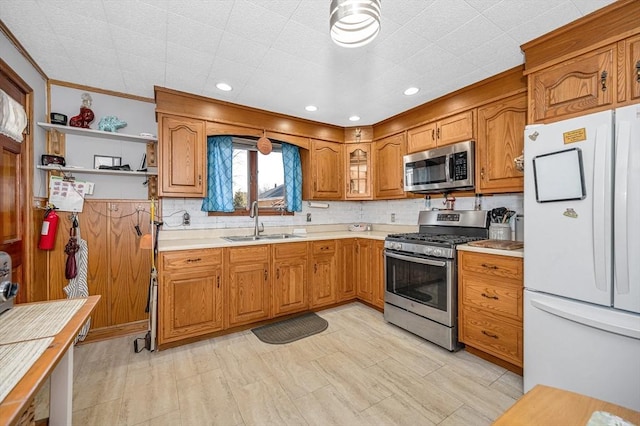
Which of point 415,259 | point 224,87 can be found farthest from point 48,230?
point 415,259

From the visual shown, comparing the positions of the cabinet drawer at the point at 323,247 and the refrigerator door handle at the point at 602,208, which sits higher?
the refrigerator door handle at the point at 602,208

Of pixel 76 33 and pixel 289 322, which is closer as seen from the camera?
pixel 76 33

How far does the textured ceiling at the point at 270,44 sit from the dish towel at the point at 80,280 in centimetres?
159

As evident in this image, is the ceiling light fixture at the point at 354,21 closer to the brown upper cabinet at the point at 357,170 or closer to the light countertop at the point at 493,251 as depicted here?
the light countertop at the point at 493,251

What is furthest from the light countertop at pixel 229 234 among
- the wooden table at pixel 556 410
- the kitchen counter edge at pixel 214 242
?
the wooden table at pixel 556 410

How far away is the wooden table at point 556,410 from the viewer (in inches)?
28.6

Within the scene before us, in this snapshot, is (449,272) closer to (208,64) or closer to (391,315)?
(391,315)

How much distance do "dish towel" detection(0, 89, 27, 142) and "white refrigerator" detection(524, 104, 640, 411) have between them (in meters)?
3.50

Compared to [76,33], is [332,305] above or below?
below

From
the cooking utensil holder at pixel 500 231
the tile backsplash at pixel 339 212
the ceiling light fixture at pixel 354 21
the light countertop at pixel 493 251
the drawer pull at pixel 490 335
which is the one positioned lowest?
the drawer pull at pixel 490 335

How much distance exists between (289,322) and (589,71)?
3.27m

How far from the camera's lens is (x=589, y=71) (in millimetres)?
1817

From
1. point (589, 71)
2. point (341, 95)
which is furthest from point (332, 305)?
point (589, 71)

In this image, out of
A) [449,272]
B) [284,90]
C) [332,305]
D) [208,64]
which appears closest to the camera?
[208,64]
